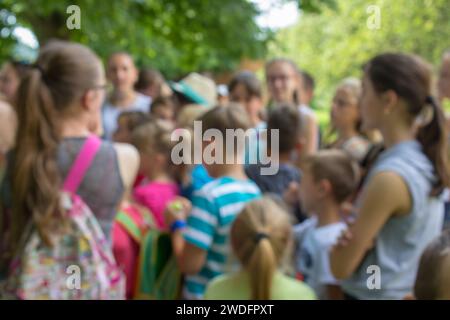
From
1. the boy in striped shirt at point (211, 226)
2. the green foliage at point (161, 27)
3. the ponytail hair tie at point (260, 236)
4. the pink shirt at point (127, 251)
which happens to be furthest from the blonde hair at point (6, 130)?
the green foliage at point (161, 27)

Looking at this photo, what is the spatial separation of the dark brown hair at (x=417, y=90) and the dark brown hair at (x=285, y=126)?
3.95ft

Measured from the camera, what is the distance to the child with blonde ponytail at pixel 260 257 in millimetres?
2314

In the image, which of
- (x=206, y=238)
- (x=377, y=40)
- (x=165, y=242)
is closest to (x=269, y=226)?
(x=206, y=238)

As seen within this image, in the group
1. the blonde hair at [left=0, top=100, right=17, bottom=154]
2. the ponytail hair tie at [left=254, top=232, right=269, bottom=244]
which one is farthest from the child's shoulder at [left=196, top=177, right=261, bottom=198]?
the blonde hair at [left=0, top=100, right=17, bottom=154]

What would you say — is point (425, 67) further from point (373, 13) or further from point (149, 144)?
point (149, 144)

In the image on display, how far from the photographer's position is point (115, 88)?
5531 millimetres

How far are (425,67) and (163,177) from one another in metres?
1.48

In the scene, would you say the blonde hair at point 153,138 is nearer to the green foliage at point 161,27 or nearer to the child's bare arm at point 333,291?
the child's bare arm at point 333,291

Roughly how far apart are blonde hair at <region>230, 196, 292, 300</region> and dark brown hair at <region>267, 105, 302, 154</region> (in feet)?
3.87

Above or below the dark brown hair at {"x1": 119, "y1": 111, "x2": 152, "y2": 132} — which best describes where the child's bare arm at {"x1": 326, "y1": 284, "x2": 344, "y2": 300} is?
below

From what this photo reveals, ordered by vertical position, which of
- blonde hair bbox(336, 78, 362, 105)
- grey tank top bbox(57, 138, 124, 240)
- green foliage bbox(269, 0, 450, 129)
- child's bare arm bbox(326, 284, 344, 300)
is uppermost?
green foliage bbox(269, 0, 450, 129)

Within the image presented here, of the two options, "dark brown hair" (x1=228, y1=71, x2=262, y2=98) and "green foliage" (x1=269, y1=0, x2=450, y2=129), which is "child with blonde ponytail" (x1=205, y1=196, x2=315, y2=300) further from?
"dark brown hair" (x1=228, y1=71, x2=262, y2=98)

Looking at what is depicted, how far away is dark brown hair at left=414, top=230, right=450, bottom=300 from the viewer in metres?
1.80

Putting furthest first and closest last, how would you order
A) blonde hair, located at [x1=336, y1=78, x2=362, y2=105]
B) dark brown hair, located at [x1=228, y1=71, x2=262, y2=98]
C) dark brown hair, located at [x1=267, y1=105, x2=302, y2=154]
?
dark brown hair, located at [x1=228, y1=71, x2=262, y2=98] → blonde hair, located at [x1=336, y1=78, x2=362, y2=105] → dark brown hair, located at [x1=267, y1=105, x2=302, y2=154]
